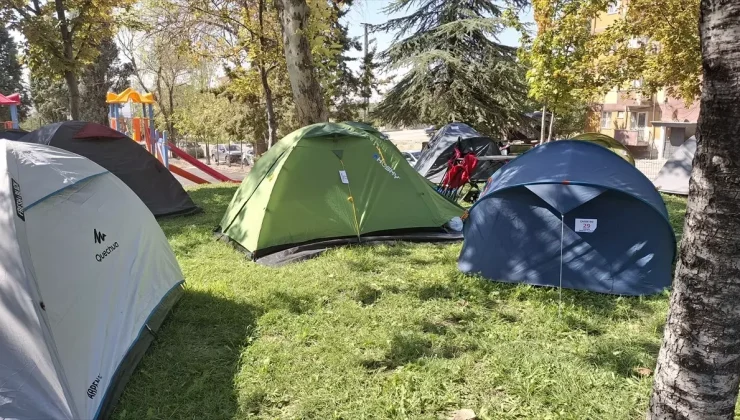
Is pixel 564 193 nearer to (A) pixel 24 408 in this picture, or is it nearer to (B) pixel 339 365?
(B) pixel 339 365

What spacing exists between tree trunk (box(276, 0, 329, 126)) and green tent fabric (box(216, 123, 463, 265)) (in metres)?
0.77

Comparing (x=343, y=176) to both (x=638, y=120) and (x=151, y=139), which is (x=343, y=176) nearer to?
(x=151, y=139)

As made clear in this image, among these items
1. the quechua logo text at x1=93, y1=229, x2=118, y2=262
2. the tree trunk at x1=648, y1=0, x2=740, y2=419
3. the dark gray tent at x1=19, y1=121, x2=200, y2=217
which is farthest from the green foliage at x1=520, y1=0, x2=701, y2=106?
the quechua logo text at x1=93, y1=229, x2=118, y2=262

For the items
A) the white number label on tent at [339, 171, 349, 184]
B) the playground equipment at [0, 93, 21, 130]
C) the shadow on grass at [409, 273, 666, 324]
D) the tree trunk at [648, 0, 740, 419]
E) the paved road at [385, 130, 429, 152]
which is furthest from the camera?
the paved road at [385, 130, 429, 152]

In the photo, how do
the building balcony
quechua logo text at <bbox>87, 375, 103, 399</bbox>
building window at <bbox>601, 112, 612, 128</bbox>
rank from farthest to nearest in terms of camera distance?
building window at <bbox>601, 112, 612, 128</bbox>, the building balcony, quechua logo text at <bbox>87, 375, 103, 399</bbox>

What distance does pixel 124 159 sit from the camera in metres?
8.31

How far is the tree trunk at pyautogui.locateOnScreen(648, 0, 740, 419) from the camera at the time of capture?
1841 mm

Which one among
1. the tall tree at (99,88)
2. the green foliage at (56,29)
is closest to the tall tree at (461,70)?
the green foliage at (56,29)

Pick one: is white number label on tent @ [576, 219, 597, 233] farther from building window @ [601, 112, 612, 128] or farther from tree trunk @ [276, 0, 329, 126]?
building window @ [601, 112, 612, 128]

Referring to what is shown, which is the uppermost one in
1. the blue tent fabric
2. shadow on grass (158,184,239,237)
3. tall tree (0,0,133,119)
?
tall tree (0,0,133,119)

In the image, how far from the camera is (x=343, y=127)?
648cm

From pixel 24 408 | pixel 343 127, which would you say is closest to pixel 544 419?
pixel 24 408

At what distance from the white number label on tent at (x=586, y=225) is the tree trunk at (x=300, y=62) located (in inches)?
159

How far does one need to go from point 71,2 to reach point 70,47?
1.12 metres
